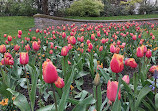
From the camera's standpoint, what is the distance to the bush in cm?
1707

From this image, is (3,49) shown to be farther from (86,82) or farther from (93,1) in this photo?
(93,1)

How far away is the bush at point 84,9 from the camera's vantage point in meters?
17.1

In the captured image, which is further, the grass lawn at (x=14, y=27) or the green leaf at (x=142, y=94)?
the grass lawn at (x=14, y=27)

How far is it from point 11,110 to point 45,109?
2.04ft

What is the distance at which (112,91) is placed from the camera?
0.98 m

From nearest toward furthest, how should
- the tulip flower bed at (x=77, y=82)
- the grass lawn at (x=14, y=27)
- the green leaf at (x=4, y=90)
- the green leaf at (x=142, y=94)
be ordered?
the tulip flower bed at (x=77, y=82) < the green leaf at (x=142, y=94) < the green leaf at (x=4, y=90) < the grass lawn at (x=14, y=27)

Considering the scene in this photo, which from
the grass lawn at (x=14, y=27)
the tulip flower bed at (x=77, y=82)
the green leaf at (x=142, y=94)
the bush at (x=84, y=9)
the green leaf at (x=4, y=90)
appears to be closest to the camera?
the tulip flower bed at (x=77, y=82)

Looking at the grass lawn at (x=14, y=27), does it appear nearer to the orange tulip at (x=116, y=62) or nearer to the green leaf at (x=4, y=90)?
the green leaf at (x=4, y=90)

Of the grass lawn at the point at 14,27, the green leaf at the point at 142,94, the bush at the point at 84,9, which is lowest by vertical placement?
the green leaf at the point at 142,94

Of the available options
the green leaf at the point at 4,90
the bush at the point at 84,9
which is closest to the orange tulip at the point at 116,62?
the green leaf at the point at 4,90

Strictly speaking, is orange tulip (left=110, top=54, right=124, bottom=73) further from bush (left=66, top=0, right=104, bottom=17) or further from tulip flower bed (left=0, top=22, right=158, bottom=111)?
bush (left=66, top=0, right=104, bottom=17)

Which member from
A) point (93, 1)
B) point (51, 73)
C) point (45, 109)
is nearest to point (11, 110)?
point (45, 109)

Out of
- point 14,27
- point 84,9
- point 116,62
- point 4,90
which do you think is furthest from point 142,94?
point 84,9

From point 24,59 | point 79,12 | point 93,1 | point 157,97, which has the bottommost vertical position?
point 157,97
